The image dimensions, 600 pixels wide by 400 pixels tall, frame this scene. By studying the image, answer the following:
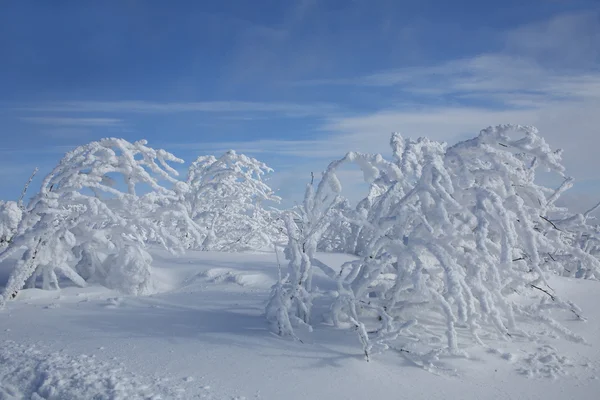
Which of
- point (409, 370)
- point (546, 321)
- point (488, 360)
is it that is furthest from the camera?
point (546, 321)

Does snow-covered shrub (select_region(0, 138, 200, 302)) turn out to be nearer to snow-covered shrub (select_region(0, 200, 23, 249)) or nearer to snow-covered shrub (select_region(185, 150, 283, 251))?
snow-covered shrub (select_region(0, 200, 23, 249))

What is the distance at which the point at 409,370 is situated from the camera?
4.01 meters

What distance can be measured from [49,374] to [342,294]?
253 cm

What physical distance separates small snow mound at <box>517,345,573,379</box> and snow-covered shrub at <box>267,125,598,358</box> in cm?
28

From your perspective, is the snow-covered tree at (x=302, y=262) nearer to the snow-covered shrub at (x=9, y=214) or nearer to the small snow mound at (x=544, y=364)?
the small snow mound at (x=544, y=364)

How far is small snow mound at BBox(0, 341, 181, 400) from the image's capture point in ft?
11.3

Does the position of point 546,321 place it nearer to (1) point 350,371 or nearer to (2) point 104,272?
(1) point 350,371

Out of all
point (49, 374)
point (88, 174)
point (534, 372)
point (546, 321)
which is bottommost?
point (49, 374)

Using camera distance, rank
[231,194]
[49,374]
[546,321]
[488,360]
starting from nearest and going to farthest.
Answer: [49,374], [488,360], [546,321], [231,194]

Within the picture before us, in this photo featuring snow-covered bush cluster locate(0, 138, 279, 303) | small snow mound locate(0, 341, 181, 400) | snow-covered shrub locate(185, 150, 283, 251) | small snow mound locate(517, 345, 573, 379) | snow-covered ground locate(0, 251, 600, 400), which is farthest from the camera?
snow-covered shrub locate(185, 150, 283, 251)

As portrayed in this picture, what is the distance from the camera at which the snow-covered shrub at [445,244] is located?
13.7 feet

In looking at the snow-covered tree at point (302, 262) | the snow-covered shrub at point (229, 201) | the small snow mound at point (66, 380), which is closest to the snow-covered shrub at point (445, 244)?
the snow-covered tree at point (302, 262)

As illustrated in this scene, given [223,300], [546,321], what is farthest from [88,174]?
[546,321]

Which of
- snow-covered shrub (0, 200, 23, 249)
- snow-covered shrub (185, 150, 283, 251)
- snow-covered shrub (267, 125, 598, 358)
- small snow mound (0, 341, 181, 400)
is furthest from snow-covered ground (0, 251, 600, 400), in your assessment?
snow-covered shrub (185, 150, 283, 251)
